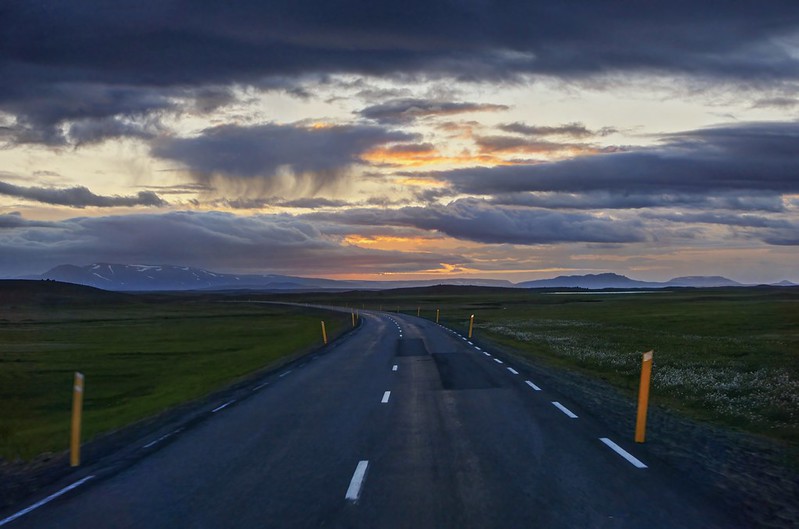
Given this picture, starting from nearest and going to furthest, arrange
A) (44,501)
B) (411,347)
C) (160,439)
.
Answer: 1. (44,501)
2. (160,439)
3. (411,347)

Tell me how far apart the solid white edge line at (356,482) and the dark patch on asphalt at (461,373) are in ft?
30.3

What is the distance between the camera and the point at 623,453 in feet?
35.8

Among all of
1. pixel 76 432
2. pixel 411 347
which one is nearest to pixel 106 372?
pixel 411 347

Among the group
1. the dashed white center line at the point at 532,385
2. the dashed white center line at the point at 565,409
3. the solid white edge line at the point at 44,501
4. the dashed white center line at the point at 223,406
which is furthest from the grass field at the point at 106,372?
the dashed white center line at the point at 565,409

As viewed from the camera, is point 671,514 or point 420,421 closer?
point 671,514

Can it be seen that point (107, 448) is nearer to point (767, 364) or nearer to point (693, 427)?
point (693, 427)

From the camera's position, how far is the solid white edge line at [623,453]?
1018 cm

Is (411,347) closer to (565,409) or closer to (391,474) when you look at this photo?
(565,409)

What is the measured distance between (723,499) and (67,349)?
46034mm

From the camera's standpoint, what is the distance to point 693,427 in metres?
13.9

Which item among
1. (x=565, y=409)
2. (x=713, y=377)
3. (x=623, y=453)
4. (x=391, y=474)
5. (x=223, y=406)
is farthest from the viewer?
(x=713, y=377)

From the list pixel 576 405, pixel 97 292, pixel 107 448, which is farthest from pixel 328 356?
pixel 97 292

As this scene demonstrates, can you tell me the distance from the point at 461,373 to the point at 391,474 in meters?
13.4

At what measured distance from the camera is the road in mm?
7801
